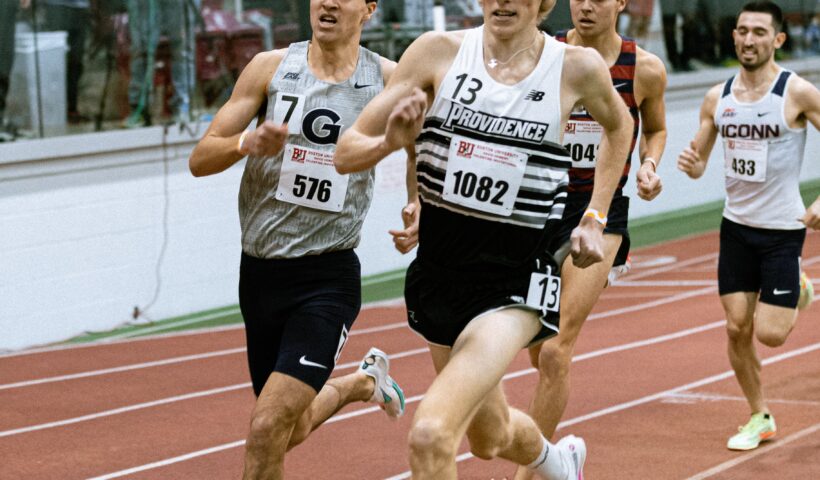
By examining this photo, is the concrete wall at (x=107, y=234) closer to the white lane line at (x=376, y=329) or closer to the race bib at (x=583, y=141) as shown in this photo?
the white lane line at (x=376, y=329)

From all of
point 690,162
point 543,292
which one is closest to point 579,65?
point 543,292

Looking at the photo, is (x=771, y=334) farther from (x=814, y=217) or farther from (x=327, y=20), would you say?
A: (x=327, y=20)

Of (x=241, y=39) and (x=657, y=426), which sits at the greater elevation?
(x=241, y=39)

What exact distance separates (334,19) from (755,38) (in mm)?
3163

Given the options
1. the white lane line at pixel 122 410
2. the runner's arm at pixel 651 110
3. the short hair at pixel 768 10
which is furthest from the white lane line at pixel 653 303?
the runner's arm at pixel 651 110

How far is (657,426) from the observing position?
8023mm

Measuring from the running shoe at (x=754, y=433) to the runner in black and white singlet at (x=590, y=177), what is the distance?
1231 millimetres

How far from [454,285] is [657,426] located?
11.5 ft

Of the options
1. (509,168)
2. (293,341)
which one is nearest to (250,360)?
(293,341)

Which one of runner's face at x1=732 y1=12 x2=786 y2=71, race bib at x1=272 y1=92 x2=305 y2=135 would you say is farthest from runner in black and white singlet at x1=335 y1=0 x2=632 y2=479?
runner's face at x1=732 y1=12 x2=786 y2=71

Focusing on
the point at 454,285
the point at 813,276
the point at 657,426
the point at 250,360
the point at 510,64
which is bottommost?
the point at 813,276

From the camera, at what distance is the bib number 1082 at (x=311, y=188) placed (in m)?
5.33

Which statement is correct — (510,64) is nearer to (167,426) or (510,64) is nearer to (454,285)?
(454,285)

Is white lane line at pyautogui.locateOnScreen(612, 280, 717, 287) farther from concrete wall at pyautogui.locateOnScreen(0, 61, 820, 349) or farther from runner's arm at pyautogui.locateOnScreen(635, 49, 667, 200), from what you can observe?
runner's arm at pyautogui.locateOnScreen(635, 49, 667, 200)
